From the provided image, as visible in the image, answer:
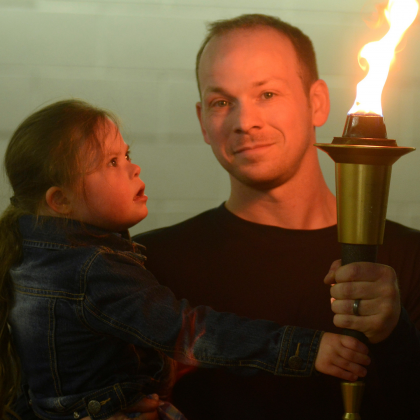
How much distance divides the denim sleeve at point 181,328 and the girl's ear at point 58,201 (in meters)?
0.13

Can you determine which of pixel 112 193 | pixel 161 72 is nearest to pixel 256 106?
pixel 112 193

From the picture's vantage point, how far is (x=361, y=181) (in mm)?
578

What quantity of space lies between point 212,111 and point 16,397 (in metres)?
0.69

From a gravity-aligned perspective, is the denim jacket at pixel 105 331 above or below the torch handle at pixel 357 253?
below

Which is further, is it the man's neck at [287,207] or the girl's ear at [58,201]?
the man's neck at [287,207]

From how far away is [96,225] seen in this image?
2.93ft

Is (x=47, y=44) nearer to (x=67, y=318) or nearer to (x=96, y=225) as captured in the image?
(x=96, y=225)

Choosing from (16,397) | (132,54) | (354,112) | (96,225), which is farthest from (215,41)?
(16,397)

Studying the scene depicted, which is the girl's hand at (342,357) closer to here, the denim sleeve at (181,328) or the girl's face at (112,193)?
the denim sleeve at (181,328)

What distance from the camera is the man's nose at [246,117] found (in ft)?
3.43

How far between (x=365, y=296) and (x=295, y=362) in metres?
0.14

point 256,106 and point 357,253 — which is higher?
point 256,106

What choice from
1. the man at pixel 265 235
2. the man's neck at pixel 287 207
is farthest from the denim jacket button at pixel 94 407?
the man's neck at pixel 287 207

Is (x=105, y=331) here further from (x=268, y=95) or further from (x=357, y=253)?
(x=268, y=95)
